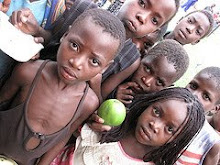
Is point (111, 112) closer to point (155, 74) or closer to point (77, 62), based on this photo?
point (77, 62)

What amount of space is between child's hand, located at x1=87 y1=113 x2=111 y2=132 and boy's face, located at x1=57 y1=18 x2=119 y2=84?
301 mm

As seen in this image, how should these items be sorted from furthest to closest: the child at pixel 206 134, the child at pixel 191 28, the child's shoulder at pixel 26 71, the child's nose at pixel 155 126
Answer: the child at pixel 191 28
the child at pixel 206 134
the child's nose at pixel 155 126
the child's shoulder at pixel 26 71

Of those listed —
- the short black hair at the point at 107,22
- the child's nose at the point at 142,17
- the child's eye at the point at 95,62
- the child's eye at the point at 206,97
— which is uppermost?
the short black hair at the point at 107,22

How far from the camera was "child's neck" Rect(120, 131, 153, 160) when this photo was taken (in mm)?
A: 1914

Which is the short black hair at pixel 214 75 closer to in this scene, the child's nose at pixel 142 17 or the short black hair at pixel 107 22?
the child's nose at pixel 142 17

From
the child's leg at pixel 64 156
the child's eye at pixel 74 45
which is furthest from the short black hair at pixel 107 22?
the child's leg at pixel 64 156

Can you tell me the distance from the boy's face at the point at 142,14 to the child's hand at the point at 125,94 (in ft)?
1.08

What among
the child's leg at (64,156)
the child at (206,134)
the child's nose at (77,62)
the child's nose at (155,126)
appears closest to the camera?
the child's nose at (77,62)

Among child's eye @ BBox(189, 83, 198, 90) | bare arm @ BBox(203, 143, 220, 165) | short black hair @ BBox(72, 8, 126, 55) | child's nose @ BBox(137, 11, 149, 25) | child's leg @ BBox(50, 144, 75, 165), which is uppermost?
short black hair @ BBox(72, 8, 126, 55)

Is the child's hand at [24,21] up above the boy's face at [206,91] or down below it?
above

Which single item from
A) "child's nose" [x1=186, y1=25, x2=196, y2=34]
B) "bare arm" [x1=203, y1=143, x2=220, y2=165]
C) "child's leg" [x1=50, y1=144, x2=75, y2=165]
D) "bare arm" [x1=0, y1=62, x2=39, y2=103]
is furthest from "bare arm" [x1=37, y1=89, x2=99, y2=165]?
"child's nose" [x1=186, y1=25, x2=196, y2=34]

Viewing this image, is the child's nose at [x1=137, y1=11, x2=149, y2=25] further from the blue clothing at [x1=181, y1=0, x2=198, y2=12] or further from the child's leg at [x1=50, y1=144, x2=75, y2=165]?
the blue clothing at [x1=181, y1=0, x2=198, y2=12]

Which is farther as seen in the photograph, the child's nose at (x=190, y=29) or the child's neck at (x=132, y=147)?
the child's nose at (x=190, y=29)

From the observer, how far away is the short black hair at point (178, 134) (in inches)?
72.3
